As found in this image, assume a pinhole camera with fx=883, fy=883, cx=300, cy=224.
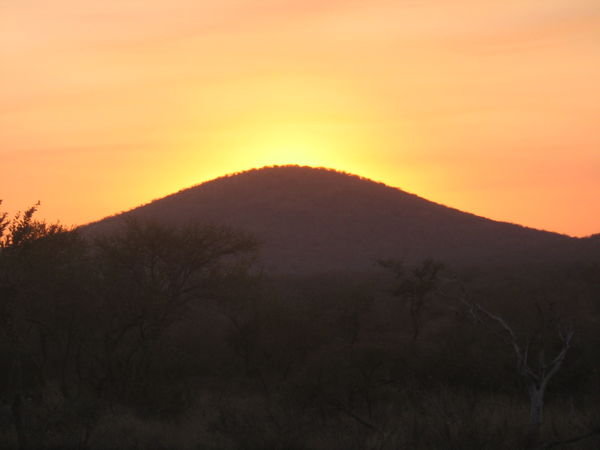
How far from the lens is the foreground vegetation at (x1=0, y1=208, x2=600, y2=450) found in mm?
15195

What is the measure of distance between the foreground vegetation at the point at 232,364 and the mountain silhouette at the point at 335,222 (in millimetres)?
39075

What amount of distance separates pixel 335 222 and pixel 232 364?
5709cm

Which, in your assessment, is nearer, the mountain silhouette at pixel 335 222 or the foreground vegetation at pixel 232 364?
the foreground vegetation at pixel 232 364

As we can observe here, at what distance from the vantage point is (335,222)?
86188 millimetres

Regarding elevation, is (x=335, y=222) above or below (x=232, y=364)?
above

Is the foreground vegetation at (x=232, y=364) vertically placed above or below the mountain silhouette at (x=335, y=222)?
below

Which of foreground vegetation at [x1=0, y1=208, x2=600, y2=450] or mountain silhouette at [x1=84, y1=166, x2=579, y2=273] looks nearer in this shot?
foreground vegetation at [x1=0, y1=208, x2=600, y2=450]

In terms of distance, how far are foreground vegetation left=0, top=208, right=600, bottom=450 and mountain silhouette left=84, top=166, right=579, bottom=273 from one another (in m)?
39.1

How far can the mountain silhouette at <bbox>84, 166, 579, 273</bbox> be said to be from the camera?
75812 mm

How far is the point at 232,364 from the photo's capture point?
29.6m

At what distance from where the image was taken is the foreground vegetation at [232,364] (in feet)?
49.9

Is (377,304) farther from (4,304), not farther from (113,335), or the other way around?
(4,304)

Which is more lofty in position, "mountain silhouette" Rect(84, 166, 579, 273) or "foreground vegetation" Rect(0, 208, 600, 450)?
"mountain silhouette" Rect(84, 166, 579, 273)

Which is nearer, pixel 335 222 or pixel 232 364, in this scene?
pixel 232 364
